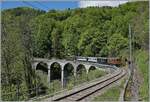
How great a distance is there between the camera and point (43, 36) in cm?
7844

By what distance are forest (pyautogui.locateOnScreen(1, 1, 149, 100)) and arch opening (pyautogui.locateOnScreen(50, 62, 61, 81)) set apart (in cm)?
460

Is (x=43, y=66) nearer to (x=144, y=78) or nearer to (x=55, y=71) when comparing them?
(x=55, y=71)

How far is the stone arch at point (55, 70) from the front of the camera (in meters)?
73.1

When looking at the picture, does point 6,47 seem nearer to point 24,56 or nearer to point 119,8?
point 24,56

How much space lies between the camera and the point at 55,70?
7494cm

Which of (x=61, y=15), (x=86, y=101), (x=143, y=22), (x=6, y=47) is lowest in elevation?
(x=86, y=101)

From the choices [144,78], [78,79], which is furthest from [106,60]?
[144,78]

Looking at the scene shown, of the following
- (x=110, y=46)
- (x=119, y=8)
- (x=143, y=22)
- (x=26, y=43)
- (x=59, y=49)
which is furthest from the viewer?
(x=119, y=8)

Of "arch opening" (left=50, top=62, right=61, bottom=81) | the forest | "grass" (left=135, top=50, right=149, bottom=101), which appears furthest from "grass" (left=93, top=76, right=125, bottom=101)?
"arch opening" (left=50, top=62, right=61, bottom=81)

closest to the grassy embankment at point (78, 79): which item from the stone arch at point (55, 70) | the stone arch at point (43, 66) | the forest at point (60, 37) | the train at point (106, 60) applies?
the forest at point (60, 37)

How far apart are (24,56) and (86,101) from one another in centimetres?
1914

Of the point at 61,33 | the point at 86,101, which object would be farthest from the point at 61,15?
the point at 86,101

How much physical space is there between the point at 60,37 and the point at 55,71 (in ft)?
42.7

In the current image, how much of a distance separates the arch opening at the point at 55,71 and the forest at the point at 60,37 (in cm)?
460
